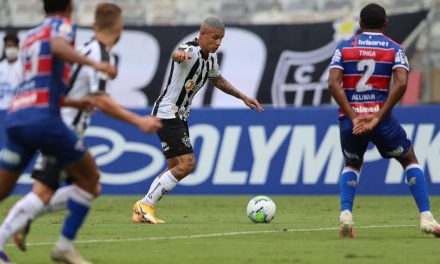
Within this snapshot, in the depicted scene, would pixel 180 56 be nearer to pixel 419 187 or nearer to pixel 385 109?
pixel 385 109

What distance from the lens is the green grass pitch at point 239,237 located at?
342 inches

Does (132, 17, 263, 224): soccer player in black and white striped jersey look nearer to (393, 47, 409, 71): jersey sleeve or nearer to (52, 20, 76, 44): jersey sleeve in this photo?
(393, 47, 409, 71): jersey sleeve

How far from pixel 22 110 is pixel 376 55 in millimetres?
3833

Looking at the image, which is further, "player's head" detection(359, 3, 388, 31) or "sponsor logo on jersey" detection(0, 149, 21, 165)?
"player's head" detection(359, 3, 388, 31)

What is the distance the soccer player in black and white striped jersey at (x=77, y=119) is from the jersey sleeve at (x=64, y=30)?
44cm

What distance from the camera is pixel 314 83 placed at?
21.2 m

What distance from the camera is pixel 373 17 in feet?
34.1

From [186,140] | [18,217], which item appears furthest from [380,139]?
[18,217]

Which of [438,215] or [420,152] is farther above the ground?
[420,152]

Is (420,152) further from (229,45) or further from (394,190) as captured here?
(229,45)

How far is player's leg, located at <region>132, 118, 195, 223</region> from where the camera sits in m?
12.6

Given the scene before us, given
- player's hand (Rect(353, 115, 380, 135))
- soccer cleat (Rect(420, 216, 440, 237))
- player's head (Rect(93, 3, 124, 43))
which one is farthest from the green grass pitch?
player's head (Rect(93, 3, 124, 43))

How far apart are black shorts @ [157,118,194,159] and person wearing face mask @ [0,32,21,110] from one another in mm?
6985

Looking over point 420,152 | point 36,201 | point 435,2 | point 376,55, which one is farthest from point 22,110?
point 435,2
